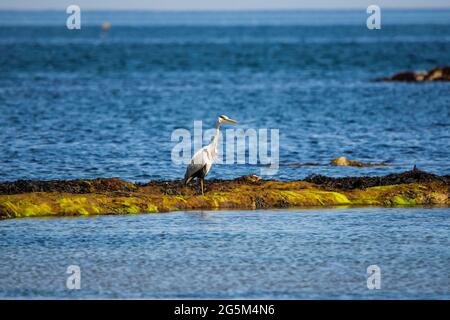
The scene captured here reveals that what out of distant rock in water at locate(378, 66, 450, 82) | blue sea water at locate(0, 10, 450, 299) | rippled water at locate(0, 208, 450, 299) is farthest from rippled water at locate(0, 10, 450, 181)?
rippled water at locate(0, 208, 450, 299)

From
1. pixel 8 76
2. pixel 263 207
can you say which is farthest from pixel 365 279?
pixel 8 76

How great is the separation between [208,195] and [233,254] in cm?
360

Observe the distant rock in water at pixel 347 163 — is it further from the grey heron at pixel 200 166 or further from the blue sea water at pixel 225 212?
the grey heron at pixel 200 166

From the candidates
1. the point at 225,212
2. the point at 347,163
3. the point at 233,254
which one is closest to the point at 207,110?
the point at 347,163

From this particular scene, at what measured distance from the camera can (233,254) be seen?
1650 cm

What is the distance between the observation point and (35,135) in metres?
35.0

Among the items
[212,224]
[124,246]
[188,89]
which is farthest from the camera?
[188,89]

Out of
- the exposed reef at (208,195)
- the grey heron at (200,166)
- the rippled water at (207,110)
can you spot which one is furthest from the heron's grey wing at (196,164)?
the rippled water at (207,110)

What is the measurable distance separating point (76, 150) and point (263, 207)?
467 inches

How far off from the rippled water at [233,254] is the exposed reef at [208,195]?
1.36ft

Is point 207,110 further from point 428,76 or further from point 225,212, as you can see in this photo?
point 225,212

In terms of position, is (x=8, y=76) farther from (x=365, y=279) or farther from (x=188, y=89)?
(x=365, y=279)
